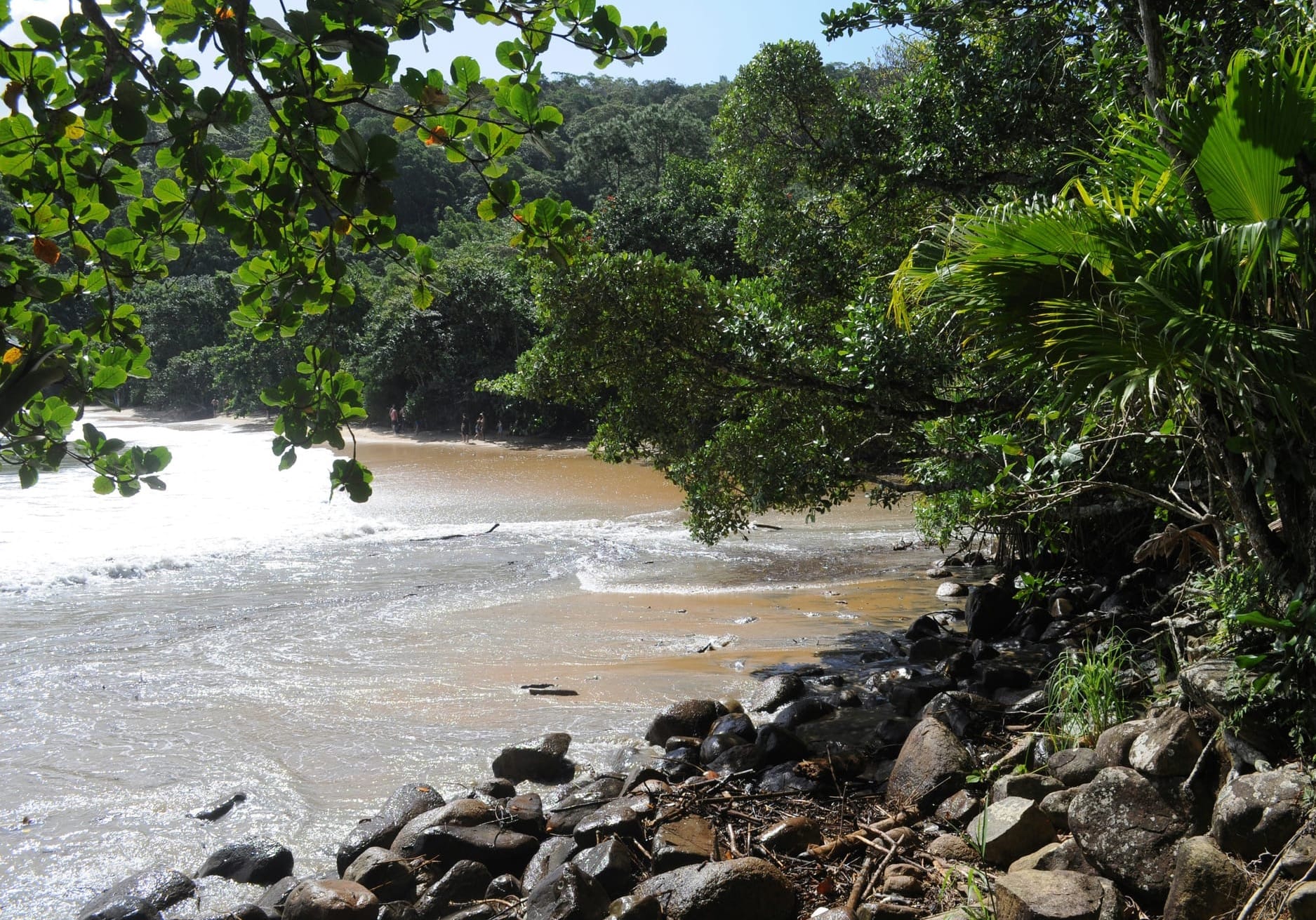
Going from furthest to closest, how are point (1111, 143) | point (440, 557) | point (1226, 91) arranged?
point (440, 557), point (1111, 143), point (1226, 91)

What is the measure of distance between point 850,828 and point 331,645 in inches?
271

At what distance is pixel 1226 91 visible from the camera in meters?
3.60

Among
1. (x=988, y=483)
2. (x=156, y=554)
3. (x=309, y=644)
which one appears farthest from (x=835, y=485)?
(x=156, y=554)

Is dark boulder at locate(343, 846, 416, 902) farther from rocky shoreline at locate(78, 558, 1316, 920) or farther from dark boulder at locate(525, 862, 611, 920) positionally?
dark boulder at locate(525, 862, 611, 920)

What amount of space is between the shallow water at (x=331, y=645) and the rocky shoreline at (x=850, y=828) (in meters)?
0.47

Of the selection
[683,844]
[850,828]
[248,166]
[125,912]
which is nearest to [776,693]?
[850,828]

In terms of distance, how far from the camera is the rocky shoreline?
3.70 meters

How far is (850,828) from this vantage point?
5.02 metres

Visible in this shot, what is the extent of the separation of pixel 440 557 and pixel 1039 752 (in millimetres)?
11966

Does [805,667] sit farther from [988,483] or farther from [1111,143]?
[1111,143]

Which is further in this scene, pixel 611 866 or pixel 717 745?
pixel 717 745

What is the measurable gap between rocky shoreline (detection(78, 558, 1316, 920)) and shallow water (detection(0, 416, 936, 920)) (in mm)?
471


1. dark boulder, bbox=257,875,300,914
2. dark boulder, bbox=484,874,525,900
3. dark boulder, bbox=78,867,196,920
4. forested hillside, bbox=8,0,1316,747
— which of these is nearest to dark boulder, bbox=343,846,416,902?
dark boulder, bbox=257,875,300,914

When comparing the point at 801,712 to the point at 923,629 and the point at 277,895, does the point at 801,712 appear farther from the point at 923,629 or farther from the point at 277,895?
the point at 277,895
